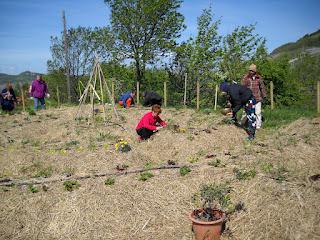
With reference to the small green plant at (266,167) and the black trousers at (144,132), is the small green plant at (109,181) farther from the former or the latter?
the black trousers at (144,132)

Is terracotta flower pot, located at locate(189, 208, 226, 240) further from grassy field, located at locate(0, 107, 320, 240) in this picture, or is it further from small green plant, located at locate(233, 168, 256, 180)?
small green plant, located at locate(233, 168, 256, 180)

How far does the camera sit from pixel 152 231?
15.3ft

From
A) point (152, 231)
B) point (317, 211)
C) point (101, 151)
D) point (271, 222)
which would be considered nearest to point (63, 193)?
point (152, 231)

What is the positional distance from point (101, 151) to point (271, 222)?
4.30 metres

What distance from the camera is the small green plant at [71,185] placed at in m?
5.53

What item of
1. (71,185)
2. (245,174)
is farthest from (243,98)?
(71,185)

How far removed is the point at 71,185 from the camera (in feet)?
18.4

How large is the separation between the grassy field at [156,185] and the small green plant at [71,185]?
16 millimetres

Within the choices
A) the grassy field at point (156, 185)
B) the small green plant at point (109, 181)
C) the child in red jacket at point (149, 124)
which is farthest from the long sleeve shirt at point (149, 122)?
the small green plant at point (109, 181)

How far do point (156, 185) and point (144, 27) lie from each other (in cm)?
1469

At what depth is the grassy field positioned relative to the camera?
4527mm

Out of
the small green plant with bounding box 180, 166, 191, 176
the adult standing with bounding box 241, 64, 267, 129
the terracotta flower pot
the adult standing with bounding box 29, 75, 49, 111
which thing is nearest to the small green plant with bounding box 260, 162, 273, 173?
the small green plant with bounding box 180, 166, 191, 176

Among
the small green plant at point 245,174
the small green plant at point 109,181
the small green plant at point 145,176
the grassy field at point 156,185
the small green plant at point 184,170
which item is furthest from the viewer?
the small green plant at point 184,170

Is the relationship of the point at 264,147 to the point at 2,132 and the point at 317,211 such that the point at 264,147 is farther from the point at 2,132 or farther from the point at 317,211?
the point at 2,132
